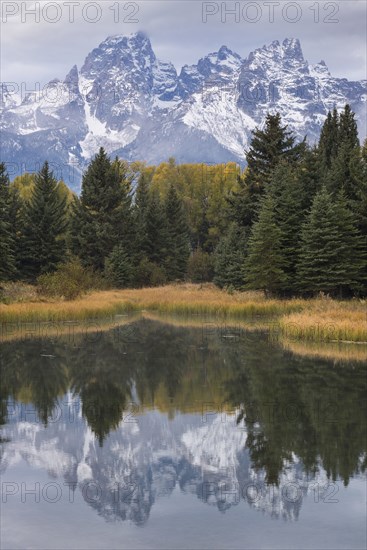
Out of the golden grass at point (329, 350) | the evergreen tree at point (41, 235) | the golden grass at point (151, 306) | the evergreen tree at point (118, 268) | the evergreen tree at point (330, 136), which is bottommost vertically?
the golden grass at point (329, 350)

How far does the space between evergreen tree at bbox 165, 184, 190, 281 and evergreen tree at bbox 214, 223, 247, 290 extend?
16.2 meters

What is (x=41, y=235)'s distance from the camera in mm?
64062

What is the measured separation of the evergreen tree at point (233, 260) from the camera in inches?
2186

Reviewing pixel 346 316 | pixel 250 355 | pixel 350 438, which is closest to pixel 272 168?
pixel 346 316

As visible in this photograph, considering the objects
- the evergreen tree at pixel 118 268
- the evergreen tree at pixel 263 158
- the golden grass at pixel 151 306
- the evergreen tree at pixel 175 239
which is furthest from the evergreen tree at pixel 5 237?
the evergreen tree at pixel 175 239

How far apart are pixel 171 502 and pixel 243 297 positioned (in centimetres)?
3685

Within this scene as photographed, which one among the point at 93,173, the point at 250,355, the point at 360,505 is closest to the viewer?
the point at 360,505

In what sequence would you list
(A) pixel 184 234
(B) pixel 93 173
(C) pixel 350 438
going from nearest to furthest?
(C) pixel 350 438 → (B) pixel 93 173 → (A) pixel 184 234

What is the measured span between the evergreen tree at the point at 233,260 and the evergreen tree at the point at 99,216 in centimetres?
1074

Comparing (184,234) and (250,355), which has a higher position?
(184,234)

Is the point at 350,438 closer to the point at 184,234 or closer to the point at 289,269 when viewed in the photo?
the point at 289,269

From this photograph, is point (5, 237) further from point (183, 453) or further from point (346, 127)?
point (183, 453)

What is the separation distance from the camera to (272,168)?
5731 centimetres

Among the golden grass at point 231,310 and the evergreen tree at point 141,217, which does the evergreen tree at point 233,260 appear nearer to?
the golden grass at point 231,310
